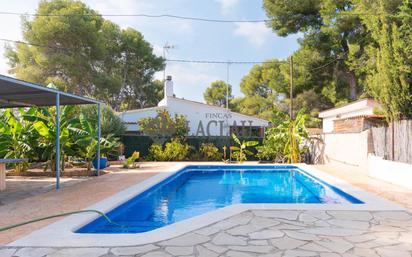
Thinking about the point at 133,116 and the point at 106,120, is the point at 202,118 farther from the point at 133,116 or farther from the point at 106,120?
the point at 106,120

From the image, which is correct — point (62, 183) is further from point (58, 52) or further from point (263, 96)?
point (263, 96)

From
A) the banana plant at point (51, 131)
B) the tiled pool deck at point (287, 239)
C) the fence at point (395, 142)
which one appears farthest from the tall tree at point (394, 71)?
the banana plant at point (51, 131)

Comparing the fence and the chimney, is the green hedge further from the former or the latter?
the fence

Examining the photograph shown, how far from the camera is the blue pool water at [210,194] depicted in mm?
6535

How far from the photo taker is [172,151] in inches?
715

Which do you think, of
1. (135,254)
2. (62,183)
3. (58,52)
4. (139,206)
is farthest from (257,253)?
(58,52)

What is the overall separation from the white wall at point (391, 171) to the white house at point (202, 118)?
12.4 meters

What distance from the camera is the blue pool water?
21.4ft

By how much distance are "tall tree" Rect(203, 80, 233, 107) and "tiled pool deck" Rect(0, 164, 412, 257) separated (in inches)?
1858

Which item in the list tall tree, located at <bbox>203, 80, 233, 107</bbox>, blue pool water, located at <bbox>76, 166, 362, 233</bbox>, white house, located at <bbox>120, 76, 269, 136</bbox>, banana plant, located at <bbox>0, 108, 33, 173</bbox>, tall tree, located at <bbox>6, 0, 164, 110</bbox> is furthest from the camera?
tall tree, located at <bbox>203, 80, 233, 107</bbox>

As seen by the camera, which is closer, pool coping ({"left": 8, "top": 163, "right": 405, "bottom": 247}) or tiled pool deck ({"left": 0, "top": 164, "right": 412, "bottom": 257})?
tiled pool deck ({"left": 0, "top": 164, "right": 412, "bottom": 257})

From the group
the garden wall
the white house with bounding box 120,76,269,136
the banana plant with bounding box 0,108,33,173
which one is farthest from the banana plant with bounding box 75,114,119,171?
the garden wall

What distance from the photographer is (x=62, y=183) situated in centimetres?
980

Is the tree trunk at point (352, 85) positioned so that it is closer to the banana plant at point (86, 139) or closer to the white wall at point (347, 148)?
the white wall at point (347, 148)
